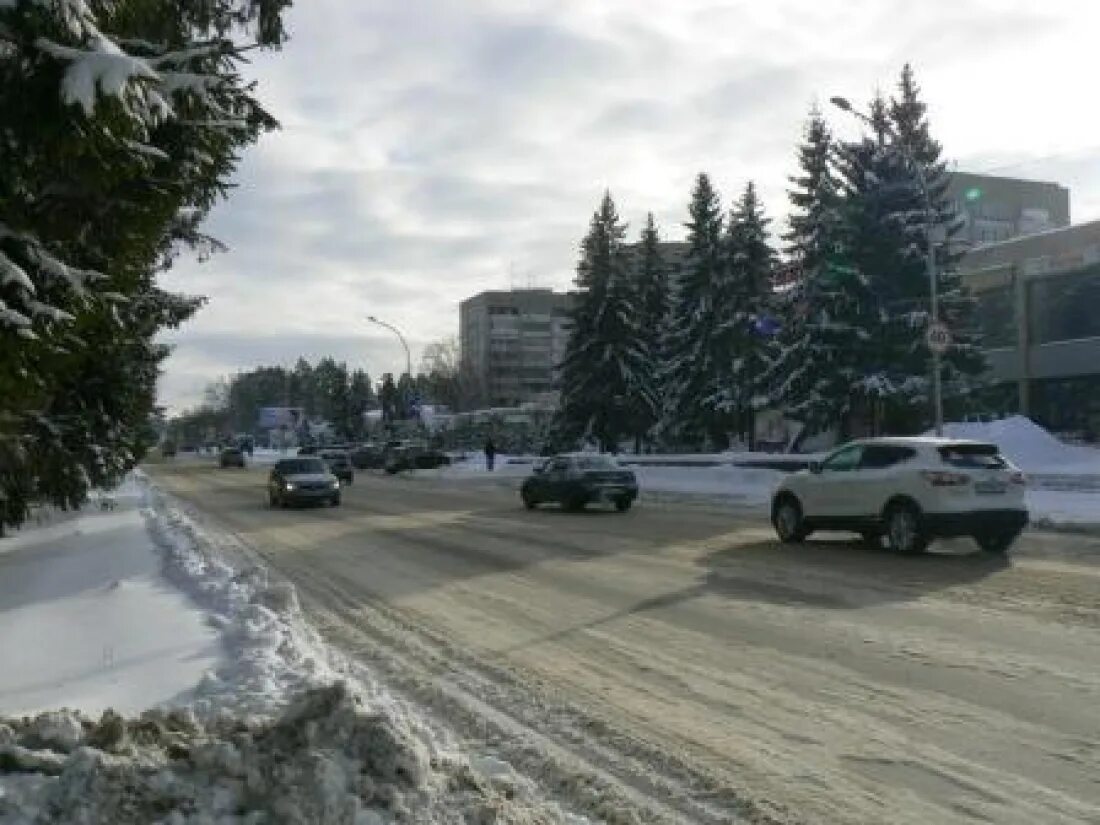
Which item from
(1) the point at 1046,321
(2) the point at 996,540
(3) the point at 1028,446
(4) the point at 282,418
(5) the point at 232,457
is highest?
(1) the point at 1046,321

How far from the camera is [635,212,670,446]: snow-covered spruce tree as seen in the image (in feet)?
203

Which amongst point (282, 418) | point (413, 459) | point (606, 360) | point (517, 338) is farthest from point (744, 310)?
point (282, 418)

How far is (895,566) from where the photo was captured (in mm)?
15930

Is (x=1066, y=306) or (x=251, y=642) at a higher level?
(x=1066, y=306)

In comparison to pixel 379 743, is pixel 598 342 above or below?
above

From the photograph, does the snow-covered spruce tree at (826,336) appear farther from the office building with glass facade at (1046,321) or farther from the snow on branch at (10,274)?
the snow on branch at (10,274)

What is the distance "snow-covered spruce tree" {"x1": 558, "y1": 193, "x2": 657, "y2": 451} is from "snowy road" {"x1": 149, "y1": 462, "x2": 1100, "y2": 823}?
38702 millimetres

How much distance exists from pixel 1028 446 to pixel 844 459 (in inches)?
898

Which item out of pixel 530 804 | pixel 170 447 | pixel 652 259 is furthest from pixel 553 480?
pixel 170 447

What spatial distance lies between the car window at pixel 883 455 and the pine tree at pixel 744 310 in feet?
109

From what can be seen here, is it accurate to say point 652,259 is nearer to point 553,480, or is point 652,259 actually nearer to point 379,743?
point 553,480

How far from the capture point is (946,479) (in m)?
17.1

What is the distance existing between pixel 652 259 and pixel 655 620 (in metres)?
53.5

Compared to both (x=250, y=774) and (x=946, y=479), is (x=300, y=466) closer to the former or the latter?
(x=946, y=479)
